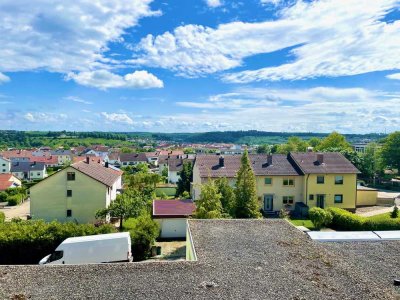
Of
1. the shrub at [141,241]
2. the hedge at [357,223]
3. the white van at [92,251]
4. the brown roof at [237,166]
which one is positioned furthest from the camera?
the brown roof at [237,166]

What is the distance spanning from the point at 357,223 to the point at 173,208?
1443cm

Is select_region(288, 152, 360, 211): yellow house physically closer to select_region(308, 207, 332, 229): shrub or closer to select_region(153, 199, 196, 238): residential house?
select_region(308, 207, 332, 229): shrub

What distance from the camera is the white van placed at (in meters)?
17.4

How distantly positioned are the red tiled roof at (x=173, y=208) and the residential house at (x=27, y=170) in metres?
61.2

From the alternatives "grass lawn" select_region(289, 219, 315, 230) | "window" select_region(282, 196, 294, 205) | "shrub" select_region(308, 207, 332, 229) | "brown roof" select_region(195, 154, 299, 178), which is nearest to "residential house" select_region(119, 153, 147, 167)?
"brown roof" select_region(195, 154, 299, 178)

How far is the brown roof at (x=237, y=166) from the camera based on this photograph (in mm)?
34594

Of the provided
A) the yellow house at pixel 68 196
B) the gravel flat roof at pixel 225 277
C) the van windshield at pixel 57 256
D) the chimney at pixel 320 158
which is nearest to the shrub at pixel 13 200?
the yellow house at pixel 68 196

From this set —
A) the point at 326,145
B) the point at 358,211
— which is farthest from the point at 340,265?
the point at 326,145

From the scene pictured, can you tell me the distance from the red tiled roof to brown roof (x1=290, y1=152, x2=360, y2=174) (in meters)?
13.6

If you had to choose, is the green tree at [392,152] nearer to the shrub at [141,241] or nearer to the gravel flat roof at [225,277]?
the gravel flat roof at [225,277]

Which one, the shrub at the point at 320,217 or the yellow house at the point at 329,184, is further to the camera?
the yellow house at the point at 329,184

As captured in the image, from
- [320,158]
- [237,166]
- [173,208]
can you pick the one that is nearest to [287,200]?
[320,158]

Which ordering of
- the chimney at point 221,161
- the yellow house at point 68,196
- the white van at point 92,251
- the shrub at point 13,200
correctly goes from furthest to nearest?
the shrub at point 13,200 → the chimney at point 221,161 → the yellow house at point 68,196 → the white van at point 92,251

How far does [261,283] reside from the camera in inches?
406
